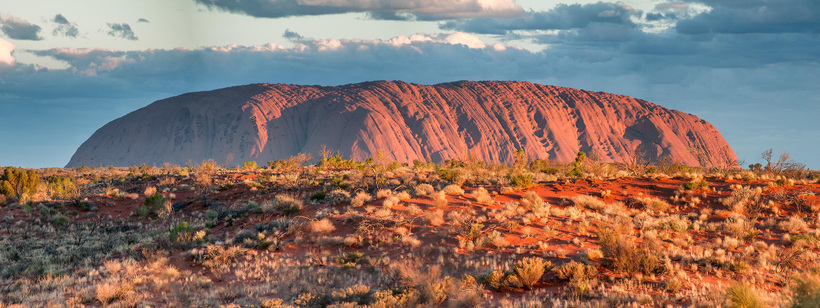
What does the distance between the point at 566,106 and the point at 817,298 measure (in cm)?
13790

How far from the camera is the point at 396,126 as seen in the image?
120 meters

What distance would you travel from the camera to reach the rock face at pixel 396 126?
118m

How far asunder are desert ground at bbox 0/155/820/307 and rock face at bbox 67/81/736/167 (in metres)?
86.4

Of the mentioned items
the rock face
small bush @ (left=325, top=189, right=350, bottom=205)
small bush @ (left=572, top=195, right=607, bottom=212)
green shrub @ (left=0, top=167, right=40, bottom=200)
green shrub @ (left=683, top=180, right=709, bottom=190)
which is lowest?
small bush @ (left=572, top=195, right=607, bottom=212)

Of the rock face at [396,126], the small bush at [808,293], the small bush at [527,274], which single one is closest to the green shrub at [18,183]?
the small bush at [527,274]

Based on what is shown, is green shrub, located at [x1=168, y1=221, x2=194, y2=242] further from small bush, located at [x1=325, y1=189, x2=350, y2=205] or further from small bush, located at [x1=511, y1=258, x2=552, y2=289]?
small bush, located at [x1=511, y1=258, x2=552, y2=289]

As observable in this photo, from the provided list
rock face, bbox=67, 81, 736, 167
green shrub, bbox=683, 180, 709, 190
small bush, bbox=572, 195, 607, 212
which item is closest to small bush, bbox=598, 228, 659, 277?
small bush, bbox=572, 195, 607, 212

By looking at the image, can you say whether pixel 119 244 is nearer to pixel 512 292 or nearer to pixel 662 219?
pixel 512 292

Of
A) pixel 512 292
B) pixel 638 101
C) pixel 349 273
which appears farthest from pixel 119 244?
pixel 638 101

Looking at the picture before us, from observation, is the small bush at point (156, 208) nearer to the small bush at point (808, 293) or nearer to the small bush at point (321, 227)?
the small bush at point (321, 227)

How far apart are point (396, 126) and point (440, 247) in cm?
10569

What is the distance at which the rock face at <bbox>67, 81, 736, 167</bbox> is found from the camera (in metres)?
118

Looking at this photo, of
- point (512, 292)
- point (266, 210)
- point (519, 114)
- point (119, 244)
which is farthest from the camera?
point (519, 114)

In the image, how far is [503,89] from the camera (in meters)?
142
